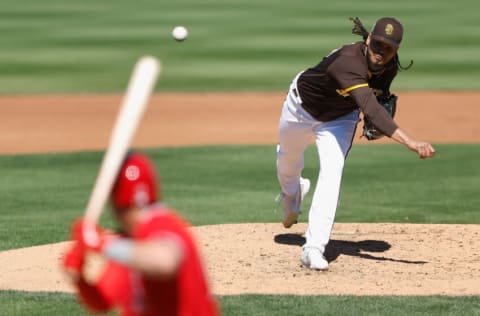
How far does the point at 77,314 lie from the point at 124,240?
3.85 m

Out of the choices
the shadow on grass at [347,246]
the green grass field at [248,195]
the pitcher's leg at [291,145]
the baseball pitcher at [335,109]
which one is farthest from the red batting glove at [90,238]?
the shadow on grass at [347,246]

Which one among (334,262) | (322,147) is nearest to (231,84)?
(334,262)

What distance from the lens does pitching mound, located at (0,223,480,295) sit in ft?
26.4

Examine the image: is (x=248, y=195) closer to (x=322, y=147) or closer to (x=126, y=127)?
(x=322, y=147)

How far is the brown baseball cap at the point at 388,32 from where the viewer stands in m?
7.93

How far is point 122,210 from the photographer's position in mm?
3518

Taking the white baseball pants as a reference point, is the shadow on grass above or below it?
below

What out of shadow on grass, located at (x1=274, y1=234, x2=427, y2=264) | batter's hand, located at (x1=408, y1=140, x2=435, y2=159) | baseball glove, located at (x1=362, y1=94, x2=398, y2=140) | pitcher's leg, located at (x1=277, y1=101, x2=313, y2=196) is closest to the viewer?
batter's hand, located at (x1=408, y1=140, x2=435, y2=159)

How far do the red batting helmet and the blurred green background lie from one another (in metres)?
19.8

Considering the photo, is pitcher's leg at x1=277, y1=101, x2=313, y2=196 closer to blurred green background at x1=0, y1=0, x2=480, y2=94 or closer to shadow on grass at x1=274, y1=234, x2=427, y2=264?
shadow on grass at x1=274, y1=234, x2=427, y2=264

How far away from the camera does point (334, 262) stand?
898cm

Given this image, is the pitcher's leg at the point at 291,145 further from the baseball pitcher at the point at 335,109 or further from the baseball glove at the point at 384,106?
the baseball glove at the point at 384,106

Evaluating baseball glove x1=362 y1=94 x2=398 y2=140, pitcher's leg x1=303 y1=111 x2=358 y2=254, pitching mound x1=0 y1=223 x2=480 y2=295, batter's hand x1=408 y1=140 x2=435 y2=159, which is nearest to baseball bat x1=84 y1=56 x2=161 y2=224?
batter's hand x1=408 y1=140 x2=435 y2=159

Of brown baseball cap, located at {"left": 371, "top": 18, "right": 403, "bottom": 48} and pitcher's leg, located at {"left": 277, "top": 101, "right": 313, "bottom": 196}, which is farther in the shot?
pitcher's leg, located at {"left": 277, "top": 101, "right": 313, "bottom": 196}
